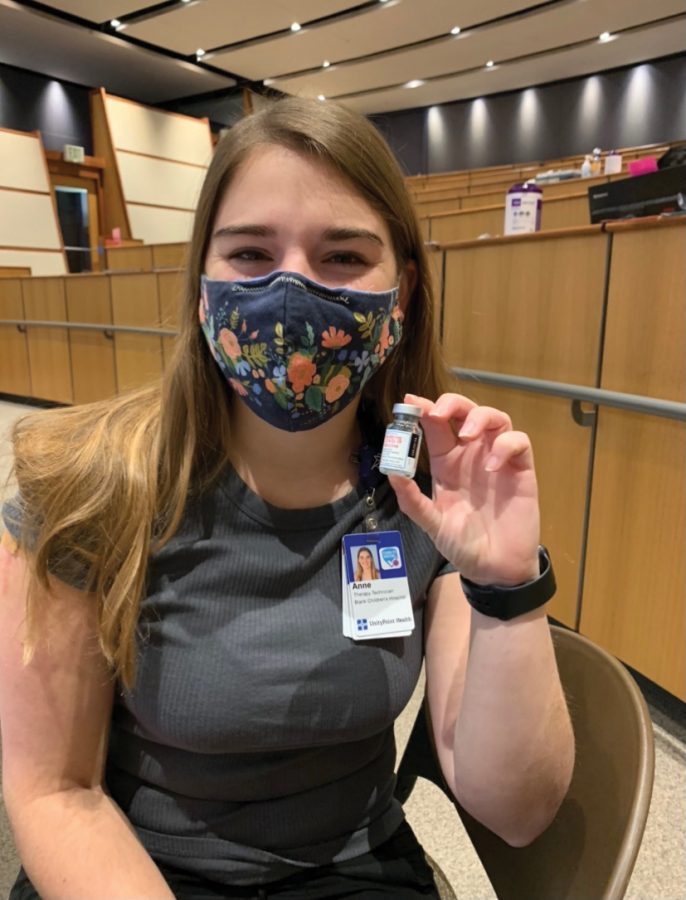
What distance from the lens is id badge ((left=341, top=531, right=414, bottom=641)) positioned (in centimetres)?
80

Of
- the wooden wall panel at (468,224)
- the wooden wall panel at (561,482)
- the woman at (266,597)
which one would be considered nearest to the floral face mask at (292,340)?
the woman at (266,597)

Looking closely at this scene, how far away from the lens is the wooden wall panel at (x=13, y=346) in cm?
609

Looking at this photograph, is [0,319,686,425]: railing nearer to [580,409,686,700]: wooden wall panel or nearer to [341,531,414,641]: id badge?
[580,409,686,700]: wooden wall panel

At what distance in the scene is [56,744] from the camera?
2.51 feet

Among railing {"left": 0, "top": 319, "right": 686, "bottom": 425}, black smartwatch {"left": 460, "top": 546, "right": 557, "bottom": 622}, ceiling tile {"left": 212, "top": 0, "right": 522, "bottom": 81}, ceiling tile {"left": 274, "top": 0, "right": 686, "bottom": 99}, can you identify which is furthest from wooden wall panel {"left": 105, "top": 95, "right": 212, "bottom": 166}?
black smartwatch {"left": 460, "top": 546, "right": 557, "bottom": 622}

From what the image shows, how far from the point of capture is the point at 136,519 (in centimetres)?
76

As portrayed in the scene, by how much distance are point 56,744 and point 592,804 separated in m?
0.63

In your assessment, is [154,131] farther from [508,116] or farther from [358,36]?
[508,116]

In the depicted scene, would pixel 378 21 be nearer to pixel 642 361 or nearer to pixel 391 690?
pixel 642 361

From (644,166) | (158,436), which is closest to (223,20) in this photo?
(644,166)

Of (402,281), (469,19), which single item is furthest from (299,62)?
(402,281)

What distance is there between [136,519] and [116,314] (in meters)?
Result: 4.74

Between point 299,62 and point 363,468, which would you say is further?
point 299,62

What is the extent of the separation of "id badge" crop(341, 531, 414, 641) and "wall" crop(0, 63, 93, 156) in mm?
10644
